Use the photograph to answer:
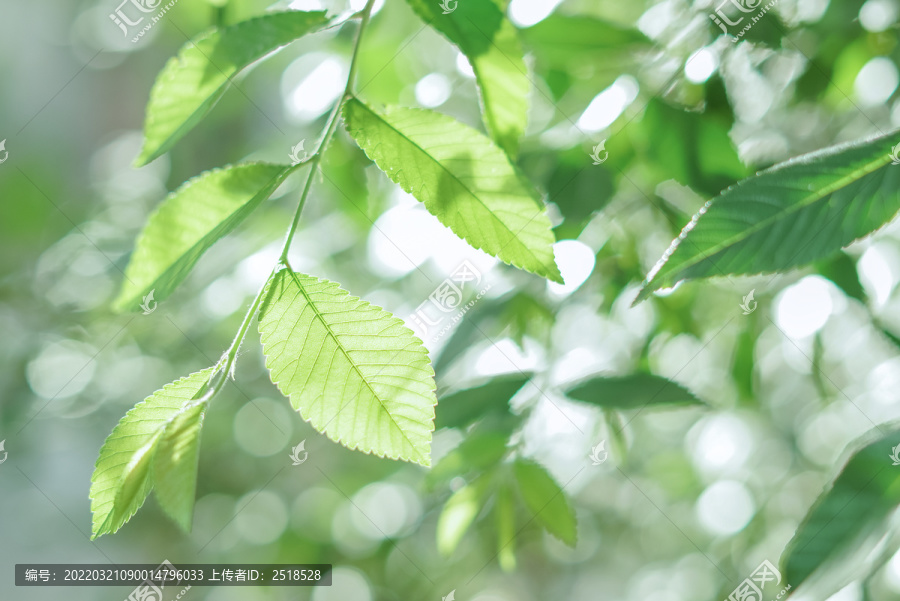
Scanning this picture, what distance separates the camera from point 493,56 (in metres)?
0.41

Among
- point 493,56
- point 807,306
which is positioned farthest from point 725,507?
point 493,56

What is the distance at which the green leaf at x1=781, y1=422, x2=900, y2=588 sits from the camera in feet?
0.95

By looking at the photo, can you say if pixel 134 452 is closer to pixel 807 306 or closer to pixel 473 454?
pixel 473 454

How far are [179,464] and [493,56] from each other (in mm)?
298

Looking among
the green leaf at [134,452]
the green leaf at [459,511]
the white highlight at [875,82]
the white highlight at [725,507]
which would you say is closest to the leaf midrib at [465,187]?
the green leaf at [134,452]

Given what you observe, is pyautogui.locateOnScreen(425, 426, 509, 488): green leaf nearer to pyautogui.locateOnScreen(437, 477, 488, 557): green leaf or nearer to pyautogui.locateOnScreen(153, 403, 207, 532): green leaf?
pyautogui.locateOnScreen(437, 477, 488, 557): green leaf

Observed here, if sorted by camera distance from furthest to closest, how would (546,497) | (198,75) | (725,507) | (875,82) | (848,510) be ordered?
(725,507) < (875,82) < (546,497) < (198,75) < (848,510)

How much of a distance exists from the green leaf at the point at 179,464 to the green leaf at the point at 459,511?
417 mm

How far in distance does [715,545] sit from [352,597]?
29.6 inches

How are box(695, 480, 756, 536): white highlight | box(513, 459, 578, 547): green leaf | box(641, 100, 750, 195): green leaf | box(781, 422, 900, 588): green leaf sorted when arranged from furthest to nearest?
box(695, 480, 756, 536): white highlight, box(513, 459, 578, 547): green leaf, box(641, 100, 750, 195): green leaf, box(781, 422, 900, 588): green leaf

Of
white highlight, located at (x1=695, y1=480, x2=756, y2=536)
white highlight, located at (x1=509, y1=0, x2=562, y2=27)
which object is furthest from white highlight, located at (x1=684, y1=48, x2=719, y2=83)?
white highlight, located at (x1=695, y1=480, x2=756, y2=536)

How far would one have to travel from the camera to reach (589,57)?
584mm

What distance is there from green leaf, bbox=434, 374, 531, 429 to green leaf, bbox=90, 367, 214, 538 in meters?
0.28

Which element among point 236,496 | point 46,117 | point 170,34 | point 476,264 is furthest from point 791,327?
point 46,117
